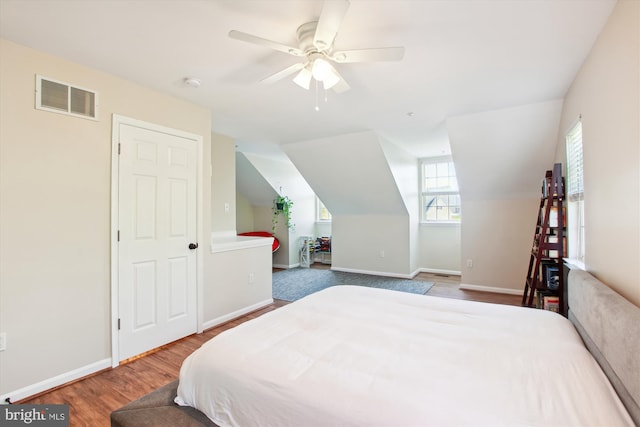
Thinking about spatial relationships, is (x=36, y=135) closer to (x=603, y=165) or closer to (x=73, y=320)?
(x=73, y=320)

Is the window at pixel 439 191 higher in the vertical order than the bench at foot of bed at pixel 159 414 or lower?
higher

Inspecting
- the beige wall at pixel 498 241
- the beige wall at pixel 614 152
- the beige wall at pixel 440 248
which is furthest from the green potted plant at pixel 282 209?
the beige wall at pixel 614 152

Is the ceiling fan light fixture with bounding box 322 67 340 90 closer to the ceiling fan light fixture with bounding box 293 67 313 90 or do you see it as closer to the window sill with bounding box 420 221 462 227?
the ceiling fan light fixture with bounding box 293 67 313 90

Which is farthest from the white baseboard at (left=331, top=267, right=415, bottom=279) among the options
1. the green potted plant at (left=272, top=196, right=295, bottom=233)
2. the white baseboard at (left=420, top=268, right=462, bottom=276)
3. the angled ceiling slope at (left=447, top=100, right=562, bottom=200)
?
the angled ceiling slope at (left=447, top=100, right=562, bottom=200)

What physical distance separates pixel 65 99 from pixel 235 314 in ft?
8.46

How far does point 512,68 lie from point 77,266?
3738 millimetres

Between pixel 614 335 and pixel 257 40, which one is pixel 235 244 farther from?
pixel 614 335

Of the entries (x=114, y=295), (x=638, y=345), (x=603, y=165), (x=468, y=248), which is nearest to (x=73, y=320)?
(x=114, y=295)

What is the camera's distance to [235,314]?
347 cm

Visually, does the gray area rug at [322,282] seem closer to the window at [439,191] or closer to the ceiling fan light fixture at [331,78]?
the window at [439,191]

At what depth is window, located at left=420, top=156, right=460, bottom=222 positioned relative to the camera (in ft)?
18.9

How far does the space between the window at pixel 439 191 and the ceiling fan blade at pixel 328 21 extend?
472 cm

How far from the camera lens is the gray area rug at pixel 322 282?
4.57 meters

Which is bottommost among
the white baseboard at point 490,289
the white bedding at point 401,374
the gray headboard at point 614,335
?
the white baseboard at point 490,289
